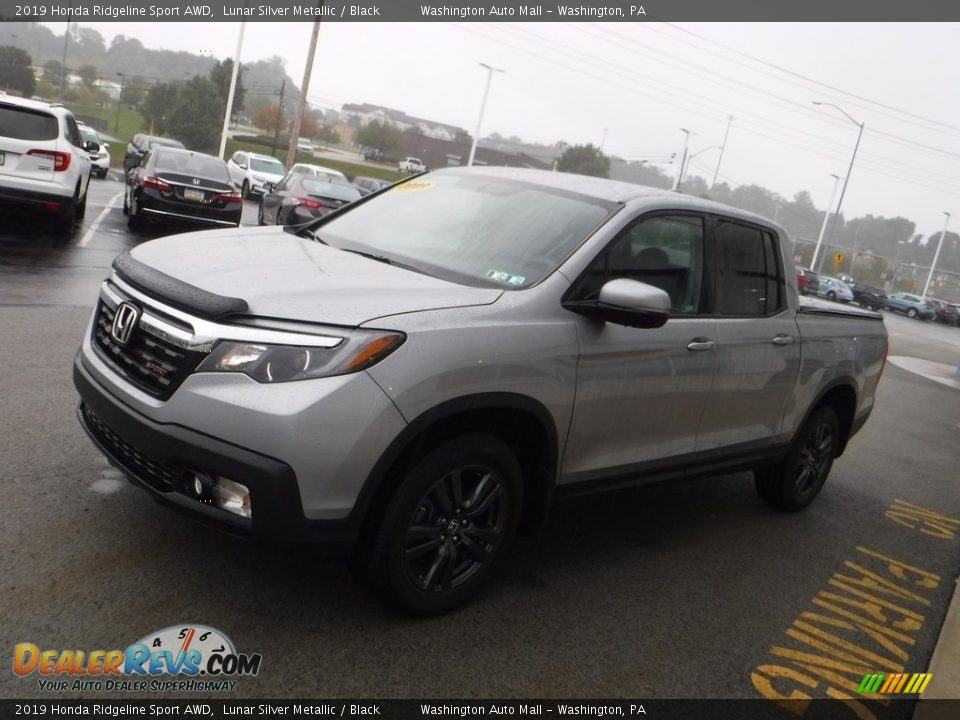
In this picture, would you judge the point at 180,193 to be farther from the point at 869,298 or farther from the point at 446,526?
the point at 869,298

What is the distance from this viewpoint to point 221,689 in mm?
2920

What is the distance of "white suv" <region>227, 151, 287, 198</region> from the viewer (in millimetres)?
30469

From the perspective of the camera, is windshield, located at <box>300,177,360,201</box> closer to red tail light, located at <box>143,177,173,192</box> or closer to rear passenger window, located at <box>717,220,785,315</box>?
red tail light, located at <box>143,177,173,192</box>

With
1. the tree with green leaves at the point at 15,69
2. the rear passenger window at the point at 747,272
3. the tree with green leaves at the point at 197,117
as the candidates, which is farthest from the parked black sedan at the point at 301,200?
the tree with green leaves at the point at 15,69

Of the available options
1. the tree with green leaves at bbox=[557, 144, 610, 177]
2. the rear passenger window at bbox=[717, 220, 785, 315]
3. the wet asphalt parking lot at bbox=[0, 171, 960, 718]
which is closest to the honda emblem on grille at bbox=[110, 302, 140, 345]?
the wet asphalt parking lot at bbox=[0, 171, 960, 718]

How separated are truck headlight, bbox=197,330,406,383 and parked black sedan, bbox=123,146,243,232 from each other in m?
12.5

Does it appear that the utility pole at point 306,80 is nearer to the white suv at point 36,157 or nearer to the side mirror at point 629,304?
the white suv at point 36,157

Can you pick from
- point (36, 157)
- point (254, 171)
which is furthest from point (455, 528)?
point (254, 171)

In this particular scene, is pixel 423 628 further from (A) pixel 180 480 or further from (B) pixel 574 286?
(B) pixel 574 286

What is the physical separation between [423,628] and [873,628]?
2382mm

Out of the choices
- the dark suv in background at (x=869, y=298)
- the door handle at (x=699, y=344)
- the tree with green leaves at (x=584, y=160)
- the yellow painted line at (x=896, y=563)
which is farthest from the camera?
the tree with green leaves at (x=584, y=160)

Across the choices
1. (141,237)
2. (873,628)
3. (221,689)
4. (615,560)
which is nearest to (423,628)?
(221,689)

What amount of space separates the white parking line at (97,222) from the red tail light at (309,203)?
3.44 metres
